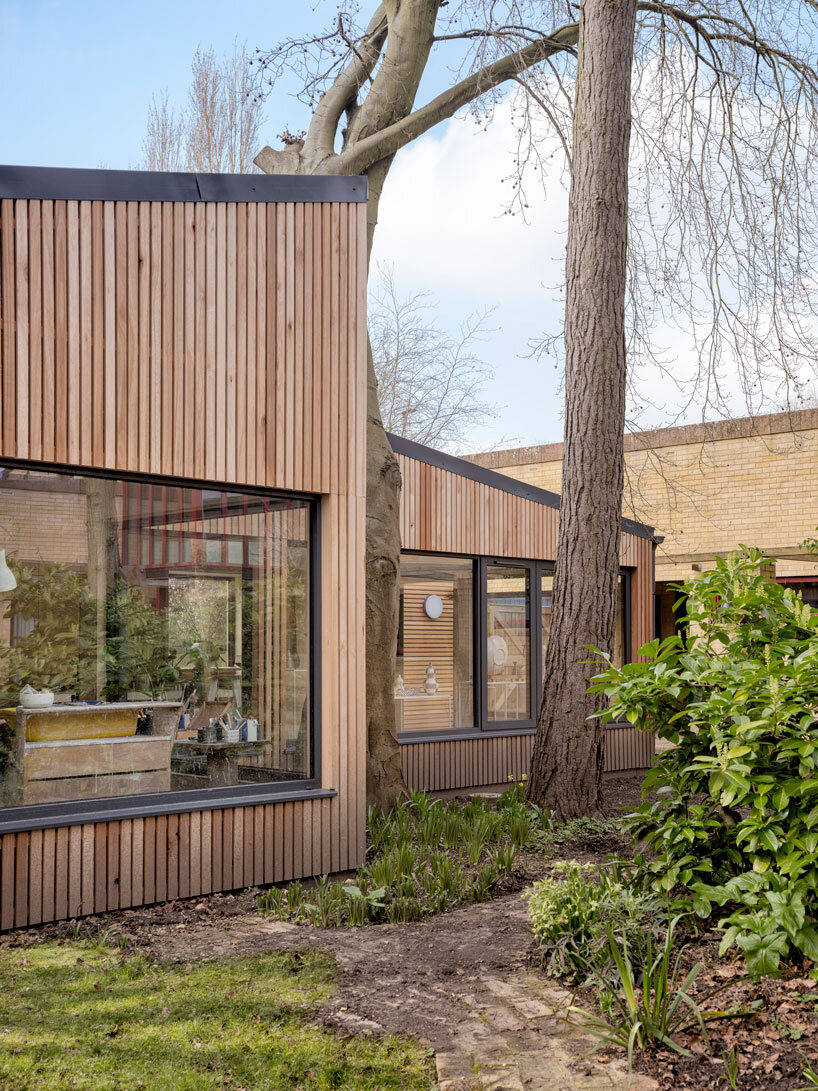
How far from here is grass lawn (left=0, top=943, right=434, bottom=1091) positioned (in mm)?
3312

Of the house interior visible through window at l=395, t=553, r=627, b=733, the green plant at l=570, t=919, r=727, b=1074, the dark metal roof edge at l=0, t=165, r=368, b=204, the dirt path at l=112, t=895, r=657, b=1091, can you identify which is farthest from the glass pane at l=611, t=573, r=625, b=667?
the green plant at l=570, t=919, r=727, b=1074

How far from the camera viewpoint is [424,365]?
2447cm

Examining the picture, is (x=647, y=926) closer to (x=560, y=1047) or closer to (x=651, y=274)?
(x=560, y=1047)

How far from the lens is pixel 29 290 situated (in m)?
5.18

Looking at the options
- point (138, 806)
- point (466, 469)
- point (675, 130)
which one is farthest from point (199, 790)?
point (675, 130)

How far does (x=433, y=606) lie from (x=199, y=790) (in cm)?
432

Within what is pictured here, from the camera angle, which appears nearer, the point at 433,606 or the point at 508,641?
the point at 433,606

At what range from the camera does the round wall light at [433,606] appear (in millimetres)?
9844

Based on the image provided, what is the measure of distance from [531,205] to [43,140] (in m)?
19.5

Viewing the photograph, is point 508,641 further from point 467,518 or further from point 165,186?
point 165,186

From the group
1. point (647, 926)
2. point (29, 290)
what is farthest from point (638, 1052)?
point (29, 290)

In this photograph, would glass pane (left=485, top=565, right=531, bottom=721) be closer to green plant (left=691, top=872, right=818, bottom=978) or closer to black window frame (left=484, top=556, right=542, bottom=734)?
black window frame (left=484, top=556, right=542, bottom=734)

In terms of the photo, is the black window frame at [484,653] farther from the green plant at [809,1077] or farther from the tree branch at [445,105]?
the green plant at [809,1077]

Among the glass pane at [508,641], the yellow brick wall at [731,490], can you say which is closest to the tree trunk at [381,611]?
the glass pane at [508,641]
